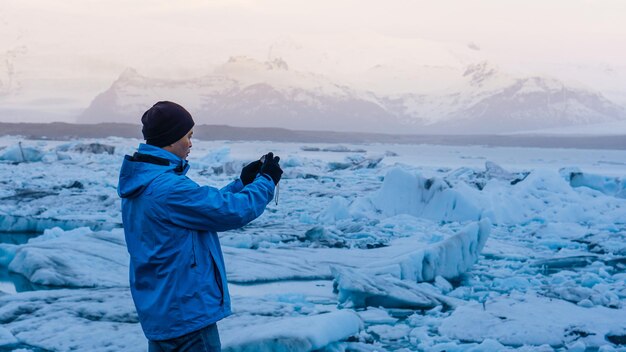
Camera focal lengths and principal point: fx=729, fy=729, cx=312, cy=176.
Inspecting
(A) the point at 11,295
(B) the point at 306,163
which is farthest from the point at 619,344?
(B) the point at 306,163

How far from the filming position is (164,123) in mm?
2104

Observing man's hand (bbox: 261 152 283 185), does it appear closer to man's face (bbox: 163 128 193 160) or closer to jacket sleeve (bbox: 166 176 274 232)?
jacket sleeve (bbox: 166 176 274 232)

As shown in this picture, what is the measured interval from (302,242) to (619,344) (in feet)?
13.4

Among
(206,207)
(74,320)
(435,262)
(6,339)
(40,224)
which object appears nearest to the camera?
(206,207)

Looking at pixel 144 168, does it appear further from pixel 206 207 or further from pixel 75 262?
pixel 75 262

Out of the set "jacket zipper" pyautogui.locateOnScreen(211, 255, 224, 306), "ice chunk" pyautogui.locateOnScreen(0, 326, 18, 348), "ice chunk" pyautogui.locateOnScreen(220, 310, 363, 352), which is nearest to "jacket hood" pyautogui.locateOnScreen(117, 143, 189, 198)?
"jacket zipper" pyautogui.locateOnScreen(211, 255, 224, 306)

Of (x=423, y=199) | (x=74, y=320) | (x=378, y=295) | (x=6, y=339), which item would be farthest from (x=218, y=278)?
Answer: (x=423, y=199)

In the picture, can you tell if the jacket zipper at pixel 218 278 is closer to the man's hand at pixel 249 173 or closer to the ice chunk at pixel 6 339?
the man's hand at pixel 249 173

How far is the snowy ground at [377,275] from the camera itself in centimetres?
411

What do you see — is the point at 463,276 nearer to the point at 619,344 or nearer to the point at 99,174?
the point at 619,344

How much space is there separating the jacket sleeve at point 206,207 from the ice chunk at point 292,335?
1.64m

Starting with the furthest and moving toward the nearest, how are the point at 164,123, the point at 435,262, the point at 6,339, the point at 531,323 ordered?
1. the point at 435,262
2. the point at 531,323
3. the point at 6,339
4. the point at 164,123

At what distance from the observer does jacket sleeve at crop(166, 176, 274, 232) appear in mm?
1985

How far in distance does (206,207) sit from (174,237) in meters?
0.13
